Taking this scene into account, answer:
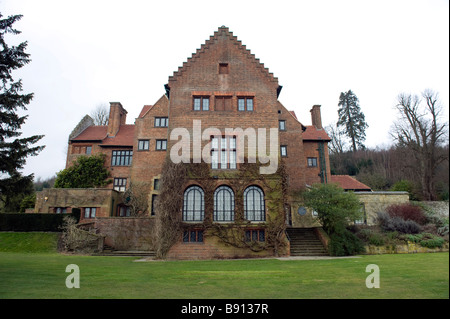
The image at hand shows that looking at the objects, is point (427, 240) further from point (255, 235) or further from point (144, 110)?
point (144, 110)

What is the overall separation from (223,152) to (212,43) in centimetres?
909

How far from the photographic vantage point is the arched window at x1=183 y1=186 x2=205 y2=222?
19.8m

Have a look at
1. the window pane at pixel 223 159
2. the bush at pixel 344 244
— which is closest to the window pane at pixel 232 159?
the window pane at pixel 223 159

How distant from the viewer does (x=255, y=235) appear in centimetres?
1977

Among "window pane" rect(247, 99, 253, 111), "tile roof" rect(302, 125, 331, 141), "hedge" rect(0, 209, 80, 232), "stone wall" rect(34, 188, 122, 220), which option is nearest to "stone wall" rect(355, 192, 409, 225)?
"tile roof" rect(302, 125, 331, 141)

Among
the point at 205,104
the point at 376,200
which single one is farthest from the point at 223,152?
the point at 376,200

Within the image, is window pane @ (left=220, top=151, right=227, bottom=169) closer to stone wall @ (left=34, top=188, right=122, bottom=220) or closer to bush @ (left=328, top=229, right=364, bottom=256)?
bush @ (left=328, top=229, right=364, bottom=256)

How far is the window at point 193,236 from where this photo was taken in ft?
63.7

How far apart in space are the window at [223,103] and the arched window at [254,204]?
21.0ft

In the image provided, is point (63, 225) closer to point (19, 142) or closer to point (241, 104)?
point (19, 142)
